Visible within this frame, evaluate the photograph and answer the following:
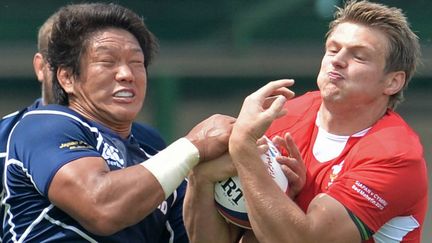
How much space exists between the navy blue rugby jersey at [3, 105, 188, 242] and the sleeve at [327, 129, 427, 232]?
2.33ft

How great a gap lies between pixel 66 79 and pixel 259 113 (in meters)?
0.73

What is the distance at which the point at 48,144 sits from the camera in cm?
332

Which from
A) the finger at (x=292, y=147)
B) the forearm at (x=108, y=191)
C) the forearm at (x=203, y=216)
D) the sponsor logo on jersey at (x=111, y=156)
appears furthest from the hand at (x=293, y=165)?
the sponsor logo on jersey at (x=111, y=156)

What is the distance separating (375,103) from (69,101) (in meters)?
0.99

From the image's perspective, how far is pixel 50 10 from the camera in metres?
5.48

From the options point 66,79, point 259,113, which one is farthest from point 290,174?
point 66,79

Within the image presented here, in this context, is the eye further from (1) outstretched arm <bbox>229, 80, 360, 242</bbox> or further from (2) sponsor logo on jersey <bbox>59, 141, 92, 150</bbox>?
(2) sponsor logo on jersey <bbox>59, 141, 92, 150</bbox>

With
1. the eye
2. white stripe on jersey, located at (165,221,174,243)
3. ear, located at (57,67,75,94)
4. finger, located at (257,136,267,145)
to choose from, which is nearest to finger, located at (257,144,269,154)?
finger, located at (257,136,267,145)

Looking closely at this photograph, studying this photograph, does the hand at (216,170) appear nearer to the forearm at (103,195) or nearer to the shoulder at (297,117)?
the forearm at (103,195)

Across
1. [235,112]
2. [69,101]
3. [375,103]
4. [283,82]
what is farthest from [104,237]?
[235,112]

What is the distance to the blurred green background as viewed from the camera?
5441 millimetres

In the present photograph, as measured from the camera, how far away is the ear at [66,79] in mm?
3578

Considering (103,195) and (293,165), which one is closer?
(103,195)

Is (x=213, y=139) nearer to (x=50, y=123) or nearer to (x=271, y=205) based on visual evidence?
(x=271, y=205)
